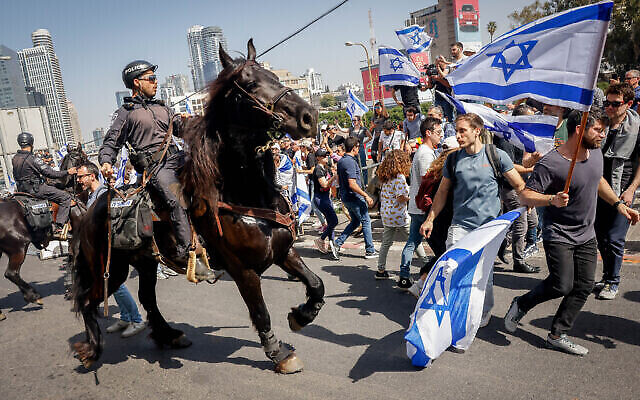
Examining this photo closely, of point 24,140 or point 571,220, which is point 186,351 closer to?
point 571,220

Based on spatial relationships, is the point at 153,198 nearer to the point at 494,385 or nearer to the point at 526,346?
the point at 494,385

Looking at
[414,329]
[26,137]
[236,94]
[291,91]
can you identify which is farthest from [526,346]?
[26,137]

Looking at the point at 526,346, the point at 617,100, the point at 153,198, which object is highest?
the point at 617,100

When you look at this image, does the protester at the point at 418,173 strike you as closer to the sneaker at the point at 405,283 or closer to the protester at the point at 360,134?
the sneaker at the point at 405,283

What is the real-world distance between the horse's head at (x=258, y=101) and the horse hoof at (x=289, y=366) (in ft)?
6.73

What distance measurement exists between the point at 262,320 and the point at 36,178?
7215 millimetres

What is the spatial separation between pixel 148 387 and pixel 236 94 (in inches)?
110

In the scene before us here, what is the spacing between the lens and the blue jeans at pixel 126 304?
543 cm

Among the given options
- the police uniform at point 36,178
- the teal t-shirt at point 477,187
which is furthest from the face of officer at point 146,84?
the police uniform at point 36,178

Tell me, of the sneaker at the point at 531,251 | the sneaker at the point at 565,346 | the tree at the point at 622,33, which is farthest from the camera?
the tree at the point at 622,33

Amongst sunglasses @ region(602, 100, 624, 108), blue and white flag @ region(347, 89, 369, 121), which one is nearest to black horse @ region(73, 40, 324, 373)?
sunglasses @ region(602, 100, 624, 108)

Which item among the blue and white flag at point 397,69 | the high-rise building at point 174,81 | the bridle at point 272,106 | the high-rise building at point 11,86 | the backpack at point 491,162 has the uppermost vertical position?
the high-rise building at point 11,86

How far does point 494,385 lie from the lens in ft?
11.5

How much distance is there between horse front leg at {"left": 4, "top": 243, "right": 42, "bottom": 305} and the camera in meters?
7.09
